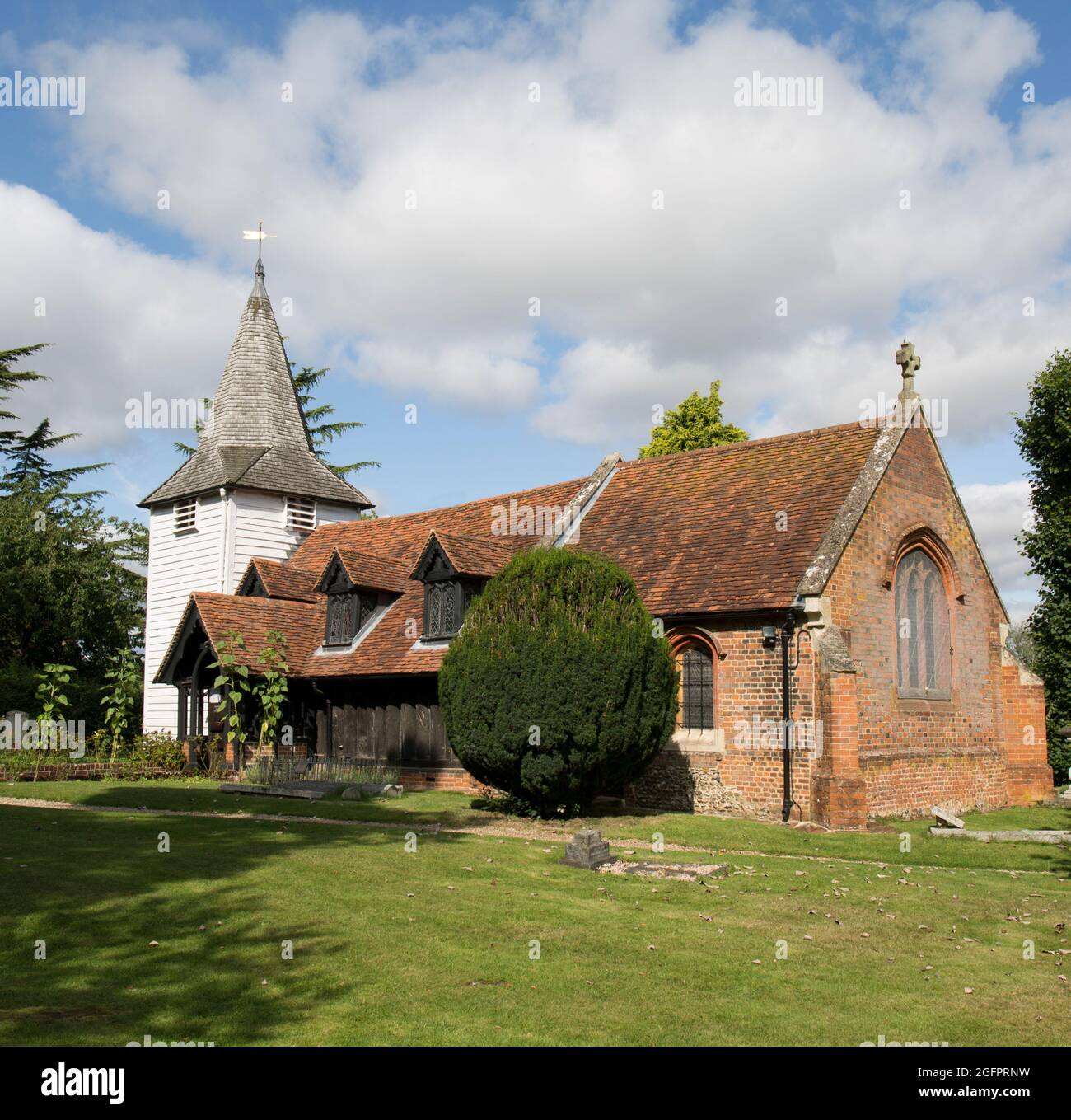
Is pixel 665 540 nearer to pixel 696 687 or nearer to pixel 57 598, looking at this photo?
pixel 696 687

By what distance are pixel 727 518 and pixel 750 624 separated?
3340mm

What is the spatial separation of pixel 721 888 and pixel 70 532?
35.8 meters

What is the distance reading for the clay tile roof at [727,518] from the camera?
20.8 metres

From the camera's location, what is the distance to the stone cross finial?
22703mm

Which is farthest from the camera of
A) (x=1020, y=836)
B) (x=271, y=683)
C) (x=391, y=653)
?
(x=391, y=653)

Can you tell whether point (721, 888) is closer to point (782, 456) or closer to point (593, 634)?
point (593, 634)

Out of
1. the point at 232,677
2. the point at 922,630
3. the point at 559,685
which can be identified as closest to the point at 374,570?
the point at 232,677

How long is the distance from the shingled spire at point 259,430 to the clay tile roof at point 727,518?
12.5 meters

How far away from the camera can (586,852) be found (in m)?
13.4

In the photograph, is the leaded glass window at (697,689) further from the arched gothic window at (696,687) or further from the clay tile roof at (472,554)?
the clay tile roof at (472,554)

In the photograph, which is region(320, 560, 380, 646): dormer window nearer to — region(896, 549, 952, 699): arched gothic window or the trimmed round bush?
the trimmed round bush

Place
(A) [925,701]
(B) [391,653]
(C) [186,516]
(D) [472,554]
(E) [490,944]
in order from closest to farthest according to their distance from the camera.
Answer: (E) [490,944] → (A) [925,701] → (D) [472,554] → (B) [391,653] → (C) [186,516]

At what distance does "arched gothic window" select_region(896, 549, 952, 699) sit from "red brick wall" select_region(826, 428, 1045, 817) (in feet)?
0.82
